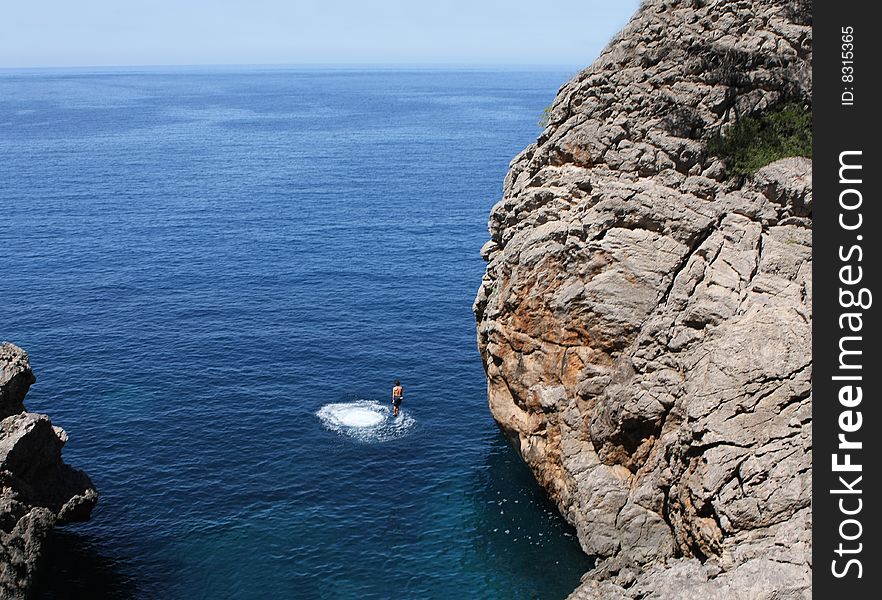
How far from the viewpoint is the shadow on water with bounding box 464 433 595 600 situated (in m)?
47.2

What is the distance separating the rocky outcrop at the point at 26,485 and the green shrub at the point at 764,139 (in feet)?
125

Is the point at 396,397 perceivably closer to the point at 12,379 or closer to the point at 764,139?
the point at 12,379

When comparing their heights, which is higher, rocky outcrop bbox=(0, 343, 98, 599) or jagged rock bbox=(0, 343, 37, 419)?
jagged rock bbox=(0, 343, 37, 419)

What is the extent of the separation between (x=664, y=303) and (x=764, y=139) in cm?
1005

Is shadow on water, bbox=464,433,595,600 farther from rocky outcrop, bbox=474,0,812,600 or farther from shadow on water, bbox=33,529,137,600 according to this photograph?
shadow on water, bbox=33,529,137,600

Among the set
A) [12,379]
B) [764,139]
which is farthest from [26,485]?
[764,139]

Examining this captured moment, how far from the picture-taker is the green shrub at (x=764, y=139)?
4544 centimetres

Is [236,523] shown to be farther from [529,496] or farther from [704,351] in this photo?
[704,351]

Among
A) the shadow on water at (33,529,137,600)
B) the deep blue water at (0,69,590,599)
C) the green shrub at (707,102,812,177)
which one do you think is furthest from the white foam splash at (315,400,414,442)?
the green shrub at (707,102,812,177)

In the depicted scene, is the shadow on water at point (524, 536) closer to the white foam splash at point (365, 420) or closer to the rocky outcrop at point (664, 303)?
the rocky outcrop at point (664, 303)

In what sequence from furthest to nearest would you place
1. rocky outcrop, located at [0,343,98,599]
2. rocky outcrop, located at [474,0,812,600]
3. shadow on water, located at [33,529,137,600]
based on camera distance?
shadow on water, located at [33,529,137,600], rocky outcrop, located at [0,343,98,599], rocky outcrop, located at [474,0,812,600]

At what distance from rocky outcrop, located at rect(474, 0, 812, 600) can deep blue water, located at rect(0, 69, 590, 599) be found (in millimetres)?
6903

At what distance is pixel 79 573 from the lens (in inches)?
1869

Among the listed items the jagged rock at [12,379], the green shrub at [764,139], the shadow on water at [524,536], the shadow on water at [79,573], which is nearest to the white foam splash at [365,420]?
the shadow on water at [524,536]
